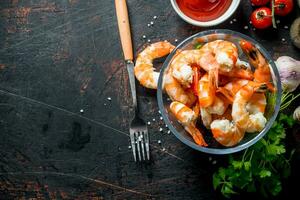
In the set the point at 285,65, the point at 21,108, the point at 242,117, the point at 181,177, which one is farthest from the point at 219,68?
the point at 21,108

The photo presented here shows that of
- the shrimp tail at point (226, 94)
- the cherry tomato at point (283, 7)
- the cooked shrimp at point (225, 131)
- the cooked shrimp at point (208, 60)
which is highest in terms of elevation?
the cherry tomato at point (283, 7)

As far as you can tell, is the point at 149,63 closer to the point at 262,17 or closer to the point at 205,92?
the point at 205,92

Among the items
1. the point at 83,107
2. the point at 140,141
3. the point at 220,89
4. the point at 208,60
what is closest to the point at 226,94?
the point at 220,89

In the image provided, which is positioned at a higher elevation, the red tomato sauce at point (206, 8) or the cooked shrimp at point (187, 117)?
the red tomato sauce at point (206, 8)

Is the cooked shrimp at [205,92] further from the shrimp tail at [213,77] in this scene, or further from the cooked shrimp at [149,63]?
the cooked shrimp at [149,63]

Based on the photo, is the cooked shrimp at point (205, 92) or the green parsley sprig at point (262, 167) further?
the green parsley sprig at point (262, 167)

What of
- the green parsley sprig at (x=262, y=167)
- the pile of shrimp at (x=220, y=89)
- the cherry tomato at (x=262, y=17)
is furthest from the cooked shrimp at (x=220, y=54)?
the green parsley sprig at (x=262, y=167)
